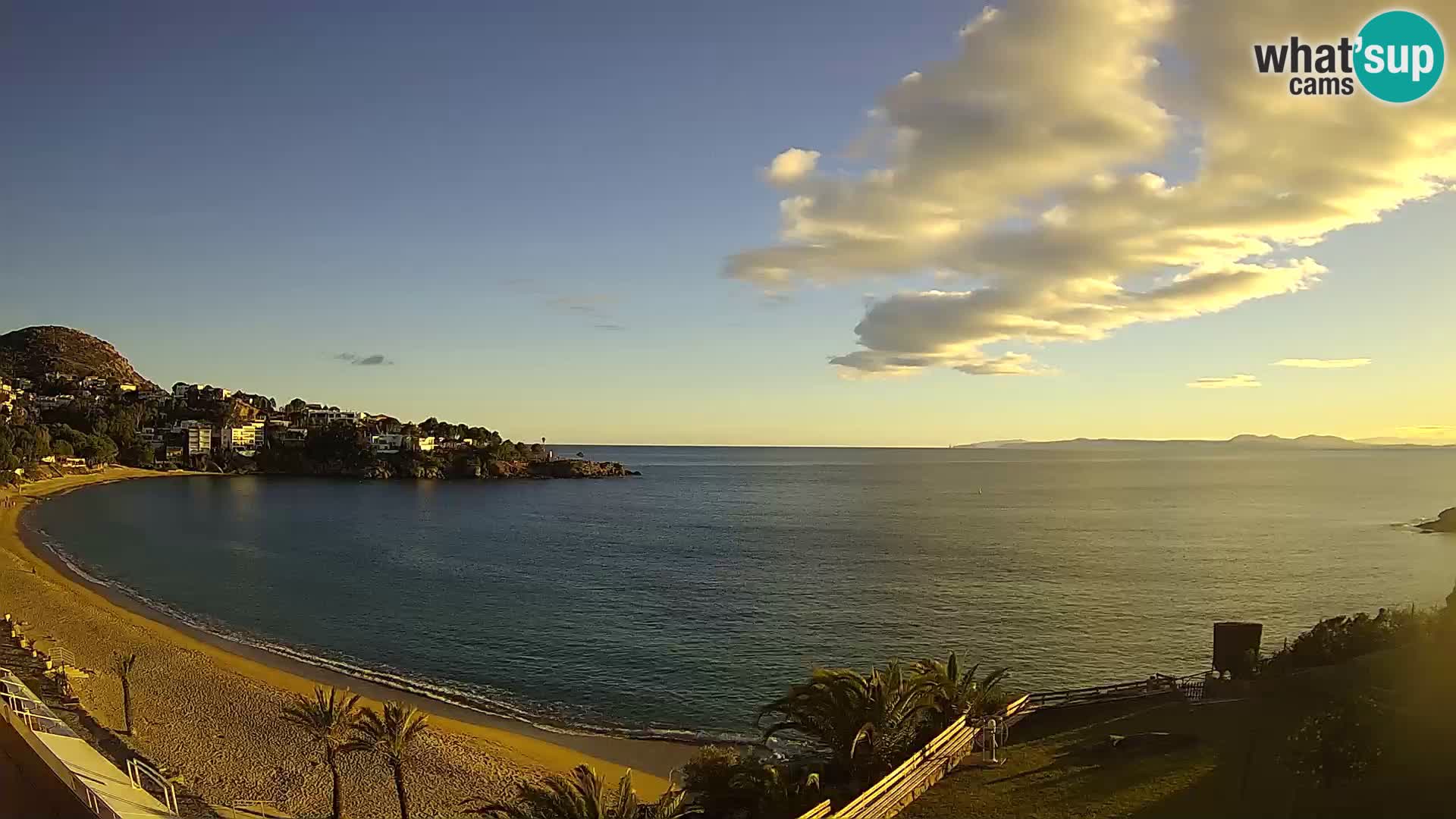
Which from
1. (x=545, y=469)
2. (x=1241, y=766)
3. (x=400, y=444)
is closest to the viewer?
(x=1241, y=766)

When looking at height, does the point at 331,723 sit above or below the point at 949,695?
below

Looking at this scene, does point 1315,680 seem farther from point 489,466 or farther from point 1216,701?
point 489,466

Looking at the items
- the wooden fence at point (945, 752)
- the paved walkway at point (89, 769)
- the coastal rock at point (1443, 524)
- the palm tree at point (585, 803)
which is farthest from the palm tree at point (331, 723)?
the coastal rock at point (1443, 524)

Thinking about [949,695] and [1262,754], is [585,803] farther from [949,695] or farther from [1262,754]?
[1262,754]

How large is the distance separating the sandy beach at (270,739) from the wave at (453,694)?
21.8 inches

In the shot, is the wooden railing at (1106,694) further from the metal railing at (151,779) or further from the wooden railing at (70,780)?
the metal railing at (151,779)

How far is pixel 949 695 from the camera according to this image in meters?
21.6

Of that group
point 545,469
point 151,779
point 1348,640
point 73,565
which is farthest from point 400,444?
point 1348,640

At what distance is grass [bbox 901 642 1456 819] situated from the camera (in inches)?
601

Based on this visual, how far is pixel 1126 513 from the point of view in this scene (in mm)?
113438

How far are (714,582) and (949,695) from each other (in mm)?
39796

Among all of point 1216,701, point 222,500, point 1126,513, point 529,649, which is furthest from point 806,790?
point 222,500

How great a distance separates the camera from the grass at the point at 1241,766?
15258mm

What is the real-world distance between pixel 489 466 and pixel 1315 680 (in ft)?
586
